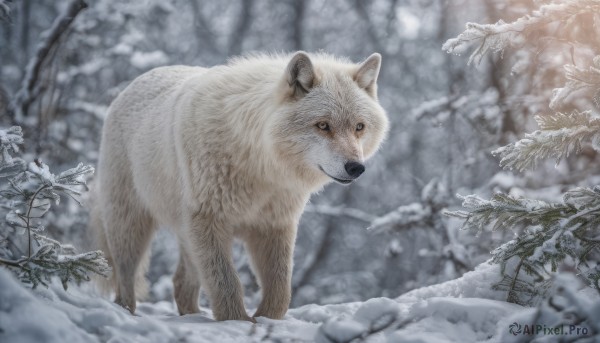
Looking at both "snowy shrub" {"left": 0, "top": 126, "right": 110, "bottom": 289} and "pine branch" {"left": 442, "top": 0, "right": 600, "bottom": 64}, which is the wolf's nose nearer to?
"pine branch" {"left": 442, "top": 0, "right": 600, "bottom": 64}

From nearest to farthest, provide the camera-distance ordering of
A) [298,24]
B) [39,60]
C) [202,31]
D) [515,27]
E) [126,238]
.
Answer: [515,27] < [126,238] < [39,60] < [202,31] < [298,24]

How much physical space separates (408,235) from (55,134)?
260 inches

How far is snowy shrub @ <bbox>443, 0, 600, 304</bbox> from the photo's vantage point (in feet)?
9.42

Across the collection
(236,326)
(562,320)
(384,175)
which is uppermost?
(562,320)

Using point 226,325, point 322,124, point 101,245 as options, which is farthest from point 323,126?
point 101,245

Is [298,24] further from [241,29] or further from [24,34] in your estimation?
[24,34]

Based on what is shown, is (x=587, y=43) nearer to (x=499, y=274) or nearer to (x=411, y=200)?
(x=499, y=274)

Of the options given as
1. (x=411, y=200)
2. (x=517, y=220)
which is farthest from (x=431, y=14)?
(x=517, y=220)

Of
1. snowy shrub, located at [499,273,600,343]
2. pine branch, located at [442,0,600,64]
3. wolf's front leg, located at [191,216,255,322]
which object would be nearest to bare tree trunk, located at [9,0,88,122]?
wolf's front leg, located at [191,216,255,322]

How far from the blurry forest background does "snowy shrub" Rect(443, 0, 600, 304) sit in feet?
8.17

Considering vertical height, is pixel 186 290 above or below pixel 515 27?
below

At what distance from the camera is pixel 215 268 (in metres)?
4.04

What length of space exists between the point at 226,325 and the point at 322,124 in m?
1.45

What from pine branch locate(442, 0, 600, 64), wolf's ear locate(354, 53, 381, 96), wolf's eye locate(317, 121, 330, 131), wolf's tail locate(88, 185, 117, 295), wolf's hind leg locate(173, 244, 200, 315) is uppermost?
pine branch locate(442, 0, 600, 64)
